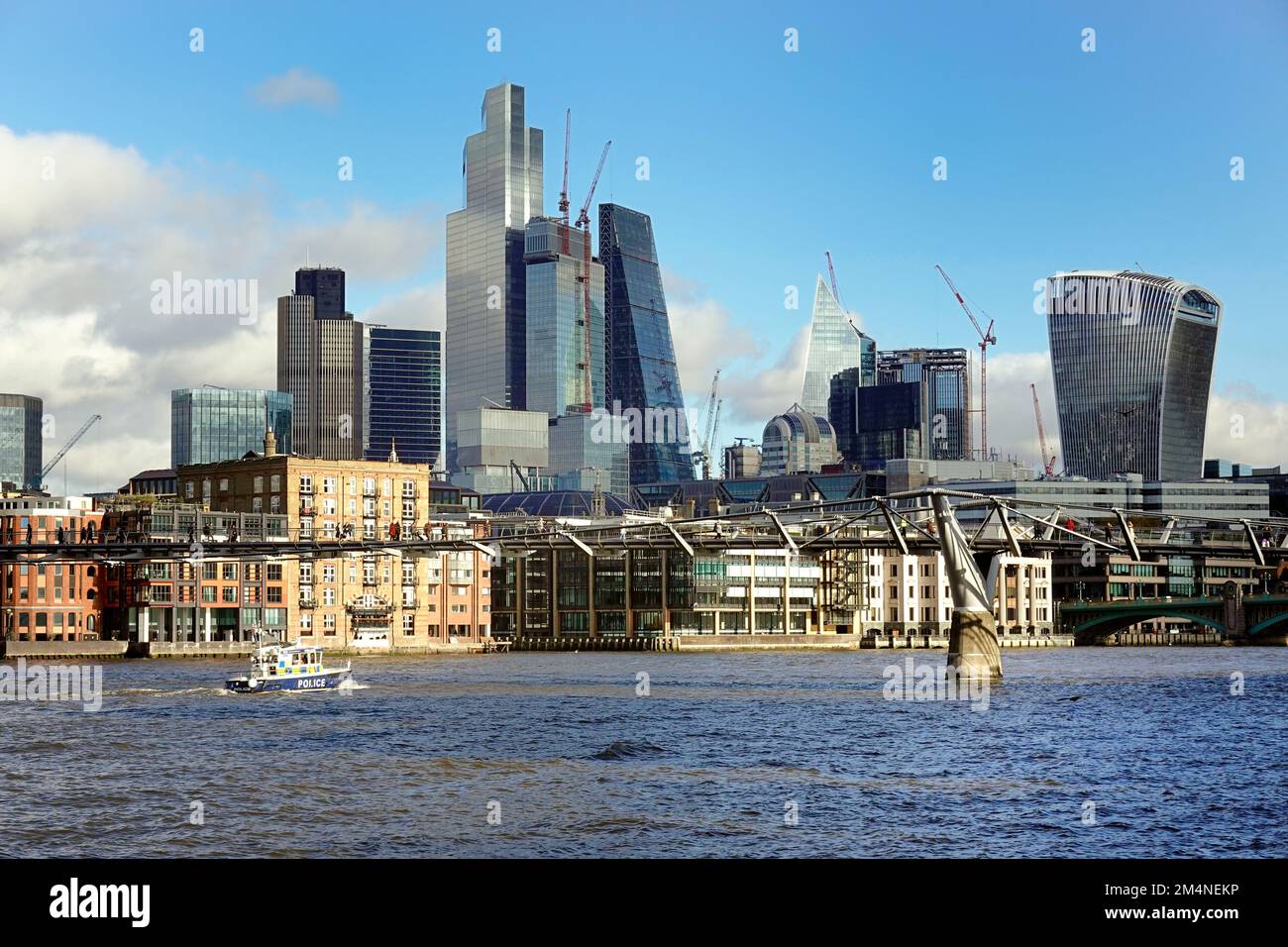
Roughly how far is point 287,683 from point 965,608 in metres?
47.8

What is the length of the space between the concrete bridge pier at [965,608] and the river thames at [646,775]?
4.11 m

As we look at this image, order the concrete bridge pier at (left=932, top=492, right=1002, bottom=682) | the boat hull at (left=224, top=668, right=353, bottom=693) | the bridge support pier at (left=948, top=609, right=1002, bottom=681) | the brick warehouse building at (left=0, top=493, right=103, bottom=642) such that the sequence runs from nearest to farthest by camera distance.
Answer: the concrete bridge pier at (left=932, top=492, right=1002, bottom=682)
the bridge support pier at (left=948, top=609, right=1002, bottom=681)
the boat hull at (left=224, top=668, right=353, bottom=693)
the brick warehouse building at (left=0, top=493, right=103, bottom=642)

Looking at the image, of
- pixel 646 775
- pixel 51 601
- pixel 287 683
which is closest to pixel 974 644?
pixel 287 683

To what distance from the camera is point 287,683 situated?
111000 mm

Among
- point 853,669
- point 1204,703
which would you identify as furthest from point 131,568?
point 1204,703

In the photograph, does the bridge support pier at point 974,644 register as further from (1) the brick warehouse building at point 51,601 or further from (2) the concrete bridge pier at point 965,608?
(1) the brick warehouse building at point 51,601

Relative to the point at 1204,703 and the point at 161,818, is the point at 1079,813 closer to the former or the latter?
the point at 161,818

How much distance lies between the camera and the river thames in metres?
44.6

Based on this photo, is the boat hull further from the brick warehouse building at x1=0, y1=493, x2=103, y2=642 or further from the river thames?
the brick warehouse building at x1=0, y1=493, x2=103, y2=642

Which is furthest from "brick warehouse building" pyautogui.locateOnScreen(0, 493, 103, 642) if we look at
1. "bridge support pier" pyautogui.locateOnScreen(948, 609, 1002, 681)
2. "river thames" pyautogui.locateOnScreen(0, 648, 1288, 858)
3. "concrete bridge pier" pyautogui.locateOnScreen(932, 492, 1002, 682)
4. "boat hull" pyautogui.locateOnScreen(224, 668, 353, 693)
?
"concrete bridge pier" pyautogui.locateOnScreen(932, 492, 1002, 682)

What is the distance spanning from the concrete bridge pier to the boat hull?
4519 centimetres
